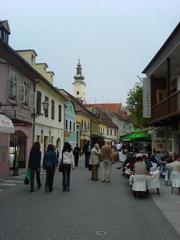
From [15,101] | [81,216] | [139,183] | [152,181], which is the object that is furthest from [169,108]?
[81,216]

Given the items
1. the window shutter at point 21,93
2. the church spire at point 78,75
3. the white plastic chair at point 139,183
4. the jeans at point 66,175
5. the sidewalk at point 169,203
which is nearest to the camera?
the sidewalk at point 169,203

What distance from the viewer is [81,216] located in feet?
28.5

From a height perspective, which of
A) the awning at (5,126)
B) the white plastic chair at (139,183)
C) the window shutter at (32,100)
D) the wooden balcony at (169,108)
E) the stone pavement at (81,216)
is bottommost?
the stone pavement at (81,216)

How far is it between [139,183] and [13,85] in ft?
32.3

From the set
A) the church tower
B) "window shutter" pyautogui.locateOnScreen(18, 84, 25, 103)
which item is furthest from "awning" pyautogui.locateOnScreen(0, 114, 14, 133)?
the church tower

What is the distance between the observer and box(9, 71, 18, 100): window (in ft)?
61.6

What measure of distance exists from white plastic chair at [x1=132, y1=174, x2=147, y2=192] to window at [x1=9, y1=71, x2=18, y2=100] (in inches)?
362

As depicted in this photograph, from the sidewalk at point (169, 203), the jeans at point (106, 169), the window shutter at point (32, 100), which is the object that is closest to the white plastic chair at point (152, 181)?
the sidewalk at point (169, 203)

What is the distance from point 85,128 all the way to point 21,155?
34.3m

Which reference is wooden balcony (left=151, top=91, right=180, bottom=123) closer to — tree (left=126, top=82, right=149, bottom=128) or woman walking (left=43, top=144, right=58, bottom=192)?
woman walking (left=43, top=144, right=58, bottom=192)

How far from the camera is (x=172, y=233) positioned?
7176 mm

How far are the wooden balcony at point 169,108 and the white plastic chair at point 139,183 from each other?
5.02m

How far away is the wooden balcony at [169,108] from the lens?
1704 centimetres

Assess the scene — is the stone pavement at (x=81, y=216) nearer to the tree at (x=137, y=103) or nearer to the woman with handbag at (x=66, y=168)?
the woman with handbag at (x=66, y=168)
